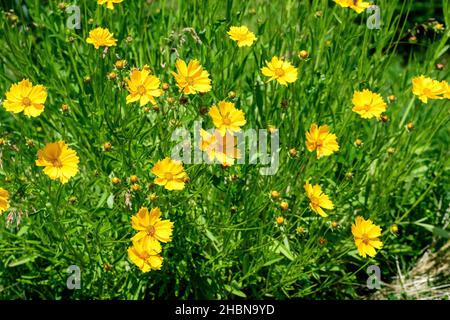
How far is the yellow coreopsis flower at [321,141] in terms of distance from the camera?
67.1 inches

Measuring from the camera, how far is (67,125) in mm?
1996

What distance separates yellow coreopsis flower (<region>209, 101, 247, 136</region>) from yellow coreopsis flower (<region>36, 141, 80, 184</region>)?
0.42m

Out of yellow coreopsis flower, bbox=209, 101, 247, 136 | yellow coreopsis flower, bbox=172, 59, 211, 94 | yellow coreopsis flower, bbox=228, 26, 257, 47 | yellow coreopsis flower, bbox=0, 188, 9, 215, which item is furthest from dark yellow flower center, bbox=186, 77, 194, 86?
yellow coreopsis flower, bbox=0, 188, 9, 215

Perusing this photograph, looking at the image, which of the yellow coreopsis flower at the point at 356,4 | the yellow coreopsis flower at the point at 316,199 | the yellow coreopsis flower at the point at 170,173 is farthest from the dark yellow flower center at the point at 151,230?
the yellow coreopsis flower at the point at 356,4

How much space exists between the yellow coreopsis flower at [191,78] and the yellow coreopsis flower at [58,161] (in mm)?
374

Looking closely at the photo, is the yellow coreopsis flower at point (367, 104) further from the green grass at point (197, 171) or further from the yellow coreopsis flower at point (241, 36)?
the yellow coreopsis flower at point (241, 36)

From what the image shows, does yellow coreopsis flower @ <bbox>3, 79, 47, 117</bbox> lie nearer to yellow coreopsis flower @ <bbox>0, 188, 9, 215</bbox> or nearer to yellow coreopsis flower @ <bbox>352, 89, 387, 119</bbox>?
yellow coreopsis flower @ <bbox>0, 188, 9, 215</bbox>

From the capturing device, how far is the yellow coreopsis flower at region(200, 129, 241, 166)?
5.24 feet

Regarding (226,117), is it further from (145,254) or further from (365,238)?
(365,238)

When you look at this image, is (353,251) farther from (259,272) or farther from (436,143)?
(436,143)

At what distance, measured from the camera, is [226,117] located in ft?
5.46
